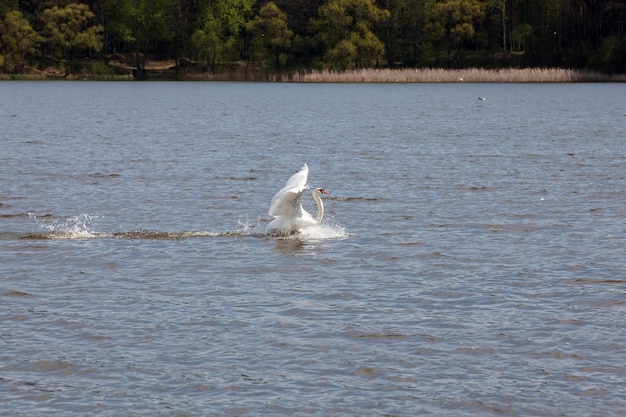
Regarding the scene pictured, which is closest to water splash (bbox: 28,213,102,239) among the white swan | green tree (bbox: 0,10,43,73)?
the white swan

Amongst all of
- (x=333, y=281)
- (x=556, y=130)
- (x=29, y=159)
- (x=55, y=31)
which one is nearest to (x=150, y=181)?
(x=29, y=159)

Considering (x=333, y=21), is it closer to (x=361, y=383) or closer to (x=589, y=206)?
(x=589, y=206)

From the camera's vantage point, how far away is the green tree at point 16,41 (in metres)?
121

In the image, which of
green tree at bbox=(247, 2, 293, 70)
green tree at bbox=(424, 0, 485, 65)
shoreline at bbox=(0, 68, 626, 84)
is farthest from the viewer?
green tree at bbox=(247, 2, 293, 70)

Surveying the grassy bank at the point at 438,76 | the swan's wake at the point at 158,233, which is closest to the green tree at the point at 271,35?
the grassy bank at the point at 438,76

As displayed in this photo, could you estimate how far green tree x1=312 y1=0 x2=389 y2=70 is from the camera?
12544 cm

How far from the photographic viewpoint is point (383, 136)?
39906 mm

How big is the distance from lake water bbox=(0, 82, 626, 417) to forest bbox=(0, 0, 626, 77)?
9509 cm

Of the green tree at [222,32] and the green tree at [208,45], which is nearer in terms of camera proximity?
the green tree at [208,45]

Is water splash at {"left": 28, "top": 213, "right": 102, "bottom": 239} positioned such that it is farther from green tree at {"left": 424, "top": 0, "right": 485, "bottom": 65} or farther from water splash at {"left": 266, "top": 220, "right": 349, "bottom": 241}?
green tree at {"left": 424, "top": 0, "right": 485, "bottom": 65}

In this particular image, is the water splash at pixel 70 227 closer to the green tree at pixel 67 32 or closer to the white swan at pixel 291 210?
the white swan at pixel 291 210

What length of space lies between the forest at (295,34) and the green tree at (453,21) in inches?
4.9

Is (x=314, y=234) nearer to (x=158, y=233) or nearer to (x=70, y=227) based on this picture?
(x=158, y=233)

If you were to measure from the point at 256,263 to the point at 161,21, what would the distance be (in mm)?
119503
